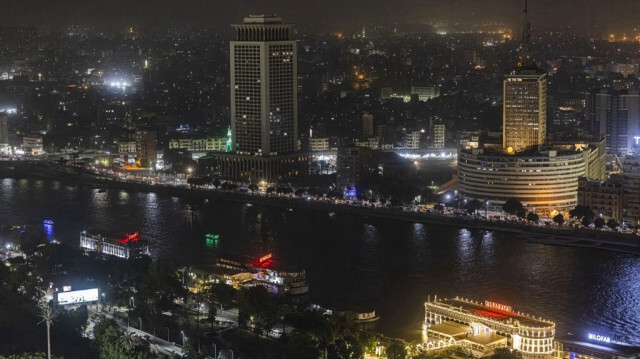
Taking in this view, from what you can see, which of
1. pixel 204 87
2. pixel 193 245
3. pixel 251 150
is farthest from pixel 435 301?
pixel 204 87

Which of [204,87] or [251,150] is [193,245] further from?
[204,87]

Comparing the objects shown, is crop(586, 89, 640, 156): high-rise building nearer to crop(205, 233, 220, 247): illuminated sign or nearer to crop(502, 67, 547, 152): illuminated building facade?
crop(502, 67, 547, 152): illuminated building facade

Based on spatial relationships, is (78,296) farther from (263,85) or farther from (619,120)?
(619,120)

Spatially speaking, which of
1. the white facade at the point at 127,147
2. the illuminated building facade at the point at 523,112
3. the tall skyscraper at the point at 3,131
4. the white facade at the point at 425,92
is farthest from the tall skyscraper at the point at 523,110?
the white facade at the point at 425,92

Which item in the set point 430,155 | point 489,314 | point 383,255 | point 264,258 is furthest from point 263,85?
point 489,314

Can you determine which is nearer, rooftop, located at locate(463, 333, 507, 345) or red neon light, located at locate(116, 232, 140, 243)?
rooftop, located at locate(463, 333, 507, 345)

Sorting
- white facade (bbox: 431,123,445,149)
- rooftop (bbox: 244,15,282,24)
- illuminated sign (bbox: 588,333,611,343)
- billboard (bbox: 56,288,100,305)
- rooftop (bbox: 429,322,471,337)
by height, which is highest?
rooftop (bbox: 244,15,282,24)

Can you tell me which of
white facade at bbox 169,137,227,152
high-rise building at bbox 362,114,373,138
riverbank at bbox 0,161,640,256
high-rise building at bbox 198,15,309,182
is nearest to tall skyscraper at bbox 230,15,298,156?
high-rise building at bbox 198,15,309,182
